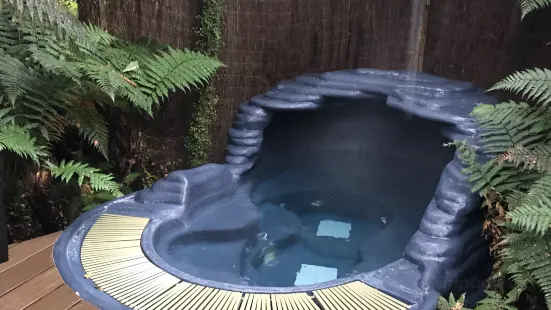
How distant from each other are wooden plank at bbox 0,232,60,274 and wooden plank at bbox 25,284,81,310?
0.42 meters

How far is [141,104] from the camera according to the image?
12.9 ft

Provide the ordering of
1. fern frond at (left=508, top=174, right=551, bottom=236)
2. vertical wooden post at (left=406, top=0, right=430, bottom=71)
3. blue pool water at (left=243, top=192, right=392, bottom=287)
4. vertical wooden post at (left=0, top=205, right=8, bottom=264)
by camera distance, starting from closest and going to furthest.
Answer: fern frond at (left=508, top=174, right=551, bottom=236) < vertical wooden post at (left=0, top=205, right=8, bottom=264) < blue pool water at (left=243, top=192, right=392, bottom=287) < vertical wooden post at (left=406, top=0, right=430, bottom=71)

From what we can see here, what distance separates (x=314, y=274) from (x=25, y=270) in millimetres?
1868

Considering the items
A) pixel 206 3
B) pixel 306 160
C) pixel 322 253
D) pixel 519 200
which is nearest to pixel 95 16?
pixel 206 3

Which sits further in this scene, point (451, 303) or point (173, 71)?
point (173, 71)

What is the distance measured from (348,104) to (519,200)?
7.34 feet

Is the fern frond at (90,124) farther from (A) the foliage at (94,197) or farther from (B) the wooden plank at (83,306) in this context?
(B) the wooden plank at (83,306)

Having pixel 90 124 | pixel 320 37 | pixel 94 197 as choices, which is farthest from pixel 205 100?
pixel 94 197

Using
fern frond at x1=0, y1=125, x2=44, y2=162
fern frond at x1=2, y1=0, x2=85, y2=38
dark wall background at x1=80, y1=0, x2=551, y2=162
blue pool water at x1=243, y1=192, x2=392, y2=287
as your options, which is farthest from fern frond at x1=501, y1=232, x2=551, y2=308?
fern frond at x1=2, y1=0, x2=85, y2=38

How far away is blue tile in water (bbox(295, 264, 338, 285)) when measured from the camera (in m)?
3.47

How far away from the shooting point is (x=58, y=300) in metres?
2.63

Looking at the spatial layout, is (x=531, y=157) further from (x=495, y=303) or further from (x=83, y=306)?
(x=83, y=306)

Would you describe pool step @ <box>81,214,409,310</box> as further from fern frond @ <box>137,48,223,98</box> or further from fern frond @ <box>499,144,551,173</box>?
fern frond @ <box>137,48,223,98</box>

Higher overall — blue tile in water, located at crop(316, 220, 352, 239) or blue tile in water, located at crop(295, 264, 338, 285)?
blue tile in water, located at crop(316, 220, 352, 239)
